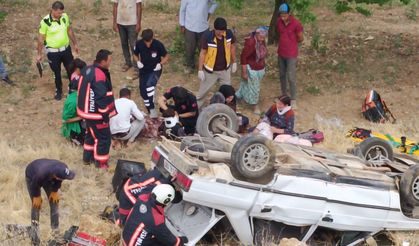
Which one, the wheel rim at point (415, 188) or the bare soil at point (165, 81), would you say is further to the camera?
the bare soil at point (165, 81)

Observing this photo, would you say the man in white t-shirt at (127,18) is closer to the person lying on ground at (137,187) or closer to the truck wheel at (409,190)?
the person lying on ground at (137,187)

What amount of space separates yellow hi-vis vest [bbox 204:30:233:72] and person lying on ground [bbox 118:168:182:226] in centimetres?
395

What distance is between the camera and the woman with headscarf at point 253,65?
10281 mm

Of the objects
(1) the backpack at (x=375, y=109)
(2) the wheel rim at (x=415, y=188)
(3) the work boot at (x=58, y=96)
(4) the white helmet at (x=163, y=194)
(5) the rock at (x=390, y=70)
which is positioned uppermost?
(4) the white helmet at (x=163, y=194)

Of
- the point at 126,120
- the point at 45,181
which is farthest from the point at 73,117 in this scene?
the point at 45,181

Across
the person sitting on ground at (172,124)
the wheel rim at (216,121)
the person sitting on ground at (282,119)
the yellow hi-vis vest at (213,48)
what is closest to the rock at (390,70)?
the yellow hi-vis vest at (213,48)

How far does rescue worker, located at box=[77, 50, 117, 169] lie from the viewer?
802 cm

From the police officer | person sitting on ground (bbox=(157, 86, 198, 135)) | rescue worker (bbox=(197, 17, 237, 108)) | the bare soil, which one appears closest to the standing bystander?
the bare soil

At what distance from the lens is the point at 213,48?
9969 mm

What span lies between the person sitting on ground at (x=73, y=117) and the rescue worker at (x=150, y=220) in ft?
12.2

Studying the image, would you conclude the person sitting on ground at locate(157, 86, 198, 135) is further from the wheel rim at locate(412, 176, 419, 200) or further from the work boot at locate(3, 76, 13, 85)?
the wheel rim at locate(412, 176, 419, 200)

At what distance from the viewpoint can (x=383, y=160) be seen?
7270 mm

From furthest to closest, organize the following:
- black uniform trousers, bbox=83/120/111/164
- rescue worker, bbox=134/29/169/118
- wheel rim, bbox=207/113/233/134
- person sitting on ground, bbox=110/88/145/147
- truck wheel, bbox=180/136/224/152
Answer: rescue worker, bbox=134/29/169/118, person sitting on ground, bbox=110/88/145/147, black uniform trousers, bbox=83/120/111/164, wheel rim, bbox=207/113/233/134, truck wheel, bbox=180/136/224/152

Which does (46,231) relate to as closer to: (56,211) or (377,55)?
(56,211)
